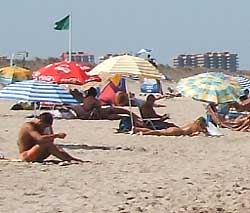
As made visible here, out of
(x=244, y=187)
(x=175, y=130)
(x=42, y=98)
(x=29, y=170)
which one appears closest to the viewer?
(x=244, y=187)

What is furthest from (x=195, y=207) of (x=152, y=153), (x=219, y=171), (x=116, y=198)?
(x=152, y=153)

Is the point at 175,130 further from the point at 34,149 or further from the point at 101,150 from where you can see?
the point at 34,149

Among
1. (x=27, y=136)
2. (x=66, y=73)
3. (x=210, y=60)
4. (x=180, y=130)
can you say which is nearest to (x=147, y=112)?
(x=180, y=130)

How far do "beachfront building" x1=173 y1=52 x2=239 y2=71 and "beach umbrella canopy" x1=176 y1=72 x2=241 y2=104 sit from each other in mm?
81052

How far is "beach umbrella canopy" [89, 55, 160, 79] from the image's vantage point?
558 inches

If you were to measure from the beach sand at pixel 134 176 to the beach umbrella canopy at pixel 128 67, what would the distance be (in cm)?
115

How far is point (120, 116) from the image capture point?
18578 mm

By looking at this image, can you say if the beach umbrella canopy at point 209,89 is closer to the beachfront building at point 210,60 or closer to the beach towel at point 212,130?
the beach towel at point 212,130

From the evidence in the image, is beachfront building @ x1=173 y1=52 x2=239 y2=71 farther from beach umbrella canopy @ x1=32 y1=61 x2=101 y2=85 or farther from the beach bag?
the beach bag

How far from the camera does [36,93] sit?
488 inches

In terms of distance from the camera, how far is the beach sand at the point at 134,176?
7969mm

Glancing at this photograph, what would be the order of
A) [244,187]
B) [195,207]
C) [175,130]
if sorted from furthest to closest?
[175,130]
[244,187]
[195,207]

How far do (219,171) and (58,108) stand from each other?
935 centimetres

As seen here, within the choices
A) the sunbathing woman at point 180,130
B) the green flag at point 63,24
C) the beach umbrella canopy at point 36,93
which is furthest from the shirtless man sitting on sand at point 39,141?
the green flag at point 63,24
